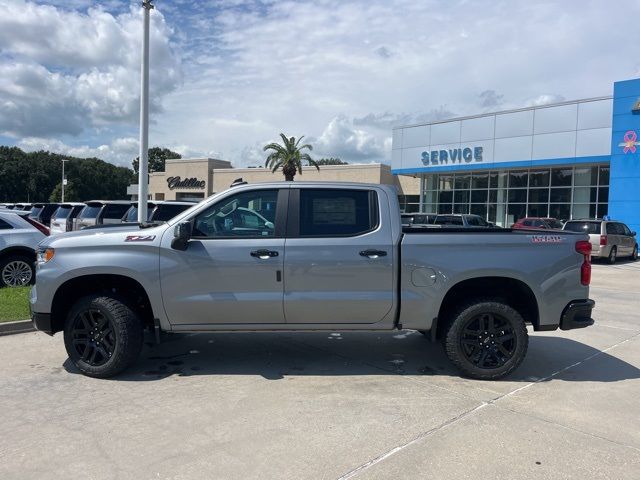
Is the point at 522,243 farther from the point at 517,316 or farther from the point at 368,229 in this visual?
the point at 368,229

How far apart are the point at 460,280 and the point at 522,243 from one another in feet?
2.42

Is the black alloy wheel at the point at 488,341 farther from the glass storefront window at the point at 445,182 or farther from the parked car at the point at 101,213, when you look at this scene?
the glass storefront window at the point at 445,182

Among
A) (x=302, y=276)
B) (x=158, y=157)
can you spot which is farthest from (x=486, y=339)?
(x=158, y=157)

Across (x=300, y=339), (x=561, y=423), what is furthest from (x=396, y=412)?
(x=300, y=339)

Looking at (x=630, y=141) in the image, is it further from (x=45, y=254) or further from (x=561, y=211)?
(x=45, y=254)

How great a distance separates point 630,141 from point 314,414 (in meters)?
25.8

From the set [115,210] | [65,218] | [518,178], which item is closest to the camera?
[115,210]

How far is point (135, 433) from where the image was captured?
398cm

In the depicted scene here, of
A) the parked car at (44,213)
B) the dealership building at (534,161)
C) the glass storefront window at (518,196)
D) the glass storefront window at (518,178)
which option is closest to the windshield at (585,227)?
the dealership building at (534,161)

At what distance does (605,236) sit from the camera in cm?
1934

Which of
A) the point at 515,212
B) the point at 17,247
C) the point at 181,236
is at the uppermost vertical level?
the point at 515,212

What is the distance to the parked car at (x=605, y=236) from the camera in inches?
760

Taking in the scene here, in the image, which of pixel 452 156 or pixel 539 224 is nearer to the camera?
pixel 539 224

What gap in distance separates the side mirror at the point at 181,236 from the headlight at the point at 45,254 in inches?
48.3
